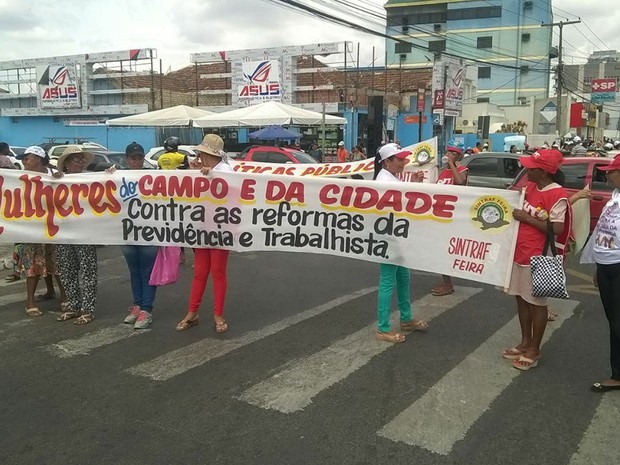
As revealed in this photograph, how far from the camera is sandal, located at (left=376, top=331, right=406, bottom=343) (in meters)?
5.11

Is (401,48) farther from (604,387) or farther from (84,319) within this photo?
(604,387)

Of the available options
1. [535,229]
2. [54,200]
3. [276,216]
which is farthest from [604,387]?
[54,200]

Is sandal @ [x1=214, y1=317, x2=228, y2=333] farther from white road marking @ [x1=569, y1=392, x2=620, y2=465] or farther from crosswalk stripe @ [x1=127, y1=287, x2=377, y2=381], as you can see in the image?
white road marking @ [x1=569, y1=392, x2=620, y2=465]

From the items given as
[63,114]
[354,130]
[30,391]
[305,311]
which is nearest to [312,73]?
[354,130]

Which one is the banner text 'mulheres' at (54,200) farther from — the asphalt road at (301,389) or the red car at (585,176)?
the red car at (585,176)

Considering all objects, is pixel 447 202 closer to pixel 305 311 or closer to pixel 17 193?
pixel 305 311

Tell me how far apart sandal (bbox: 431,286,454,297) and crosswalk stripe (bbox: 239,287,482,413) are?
48.5 inches

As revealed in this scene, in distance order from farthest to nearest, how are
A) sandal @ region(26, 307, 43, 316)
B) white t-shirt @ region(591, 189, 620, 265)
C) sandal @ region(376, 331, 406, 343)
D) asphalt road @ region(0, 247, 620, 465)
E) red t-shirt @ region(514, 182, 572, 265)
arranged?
sandal @ region(26, 307, 43, 316) → sandal @ region(376, 331, 406, 343) → red t-shirt @ region(514, 182, 572, 265) → white t-shirt @ region(591, 189, 620, 265) → asphalt road @ region(0, 247, 620, 465)

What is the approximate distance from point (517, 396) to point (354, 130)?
2612 cm

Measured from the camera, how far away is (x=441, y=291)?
6.84 m

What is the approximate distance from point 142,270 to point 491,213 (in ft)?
11.2

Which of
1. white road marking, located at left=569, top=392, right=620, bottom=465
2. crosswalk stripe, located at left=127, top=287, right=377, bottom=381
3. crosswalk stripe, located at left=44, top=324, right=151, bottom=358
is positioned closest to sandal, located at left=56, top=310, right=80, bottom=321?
crosswalk stripe, located at left=44, top=324, right=151, bottom=358

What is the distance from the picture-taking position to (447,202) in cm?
488

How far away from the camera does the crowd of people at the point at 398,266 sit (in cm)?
406
